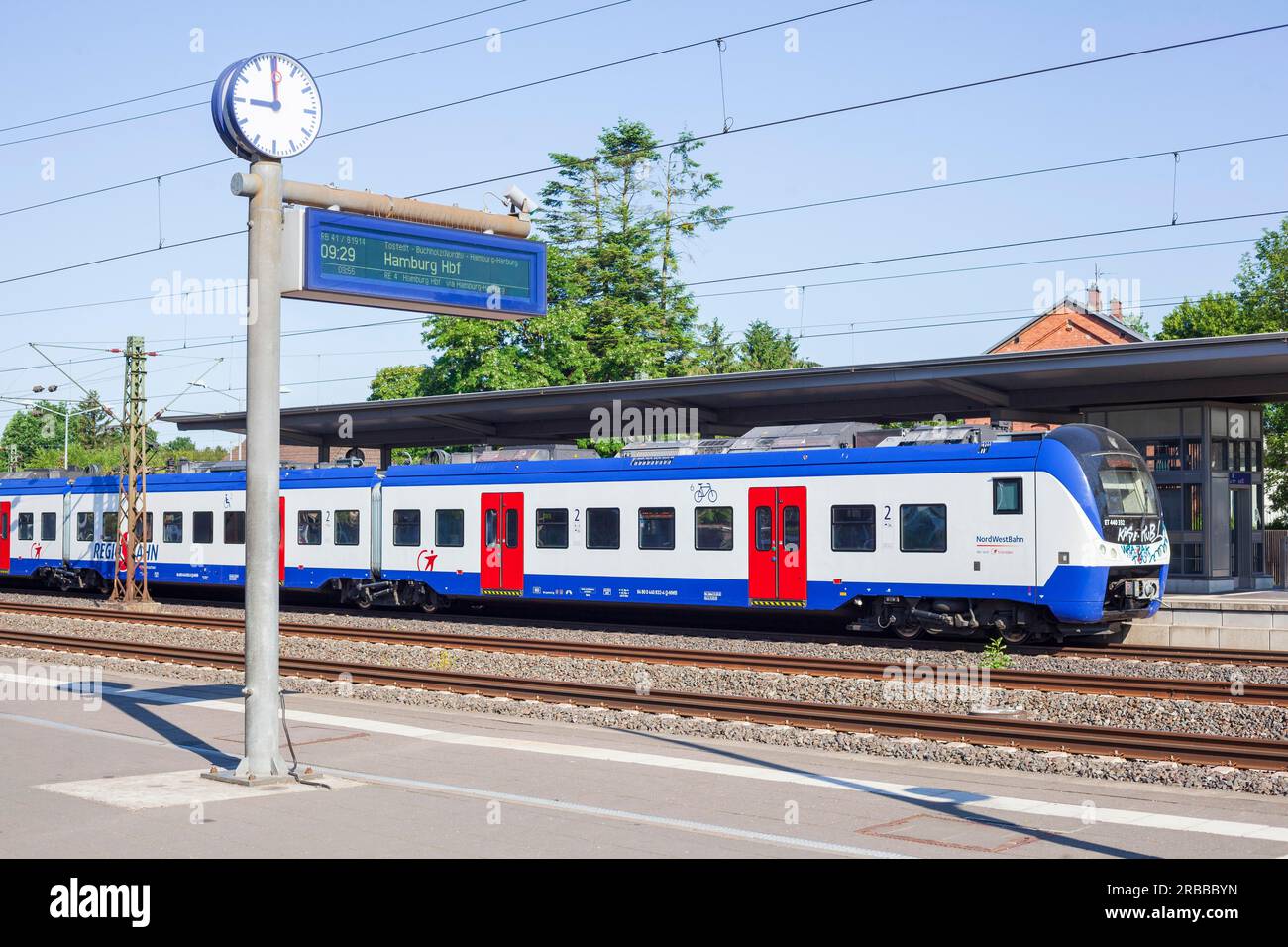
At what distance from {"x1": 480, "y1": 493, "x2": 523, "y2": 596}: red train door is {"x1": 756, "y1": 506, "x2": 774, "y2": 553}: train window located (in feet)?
18.6

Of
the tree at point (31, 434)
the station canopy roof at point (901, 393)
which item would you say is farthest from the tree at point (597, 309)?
the tree at point (31, 434)

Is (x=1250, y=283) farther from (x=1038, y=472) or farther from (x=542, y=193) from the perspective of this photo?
(x=1038, y=472)

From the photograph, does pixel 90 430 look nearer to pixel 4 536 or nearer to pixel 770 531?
pixel 4 536

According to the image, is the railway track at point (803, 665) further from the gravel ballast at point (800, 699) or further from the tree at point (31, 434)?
the tree at point (31, 434)

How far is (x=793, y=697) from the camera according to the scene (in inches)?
666

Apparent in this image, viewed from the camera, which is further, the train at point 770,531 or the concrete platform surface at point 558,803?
the train at point 770,531

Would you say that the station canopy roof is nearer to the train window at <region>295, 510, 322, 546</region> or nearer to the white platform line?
the train window at <region>295, 510, 322, 546</region>

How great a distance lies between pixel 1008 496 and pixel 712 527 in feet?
18.0

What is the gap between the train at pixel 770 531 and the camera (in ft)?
67.4

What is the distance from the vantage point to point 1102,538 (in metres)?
20.1

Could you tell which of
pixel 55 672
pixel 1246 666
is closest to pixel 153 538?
pixel 55 672

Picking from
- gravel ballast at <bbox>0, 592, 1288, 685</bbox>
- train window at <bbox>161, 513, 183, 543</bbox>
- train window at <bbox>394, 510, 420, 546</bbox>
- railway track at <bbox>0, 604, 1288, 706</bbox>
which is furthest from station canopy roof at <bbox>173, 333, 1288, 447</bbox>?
railway track at <bbox>0, 604, 1288, 706</bbox>

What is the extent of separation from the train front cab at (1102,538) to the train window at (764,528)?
15.9ft
